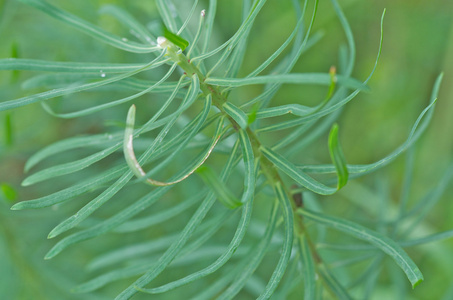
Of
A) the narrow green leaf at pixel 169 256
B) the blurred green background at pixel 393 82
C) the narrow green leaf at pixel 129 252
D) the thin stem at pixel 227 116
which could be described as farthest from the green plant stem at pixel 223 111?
the blurred green background at pixel 393 82

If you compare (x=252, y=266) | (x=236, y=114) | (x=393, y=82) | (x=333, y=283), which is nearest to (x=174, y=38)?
(x=236, y=114)

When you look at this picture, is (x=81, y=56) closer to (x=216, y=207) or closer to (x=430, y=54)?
(x=216, y=207)

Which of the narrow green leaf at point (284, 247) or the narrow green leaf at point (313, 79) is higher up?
the narrow green leaf at point (313, 79)

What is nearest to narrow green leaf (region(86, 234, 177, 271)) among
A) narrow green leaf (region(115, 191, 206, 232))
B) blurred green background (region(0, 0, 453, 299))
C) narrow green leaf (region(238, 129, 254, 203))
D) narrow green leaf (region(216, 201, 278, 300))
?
narrow green leaf (region(115, 191, 206, 232))

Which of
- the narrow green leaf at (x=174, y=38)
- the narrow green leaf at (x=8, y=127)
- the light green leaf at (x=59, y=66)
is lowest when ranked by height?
the narrow green leaf at (x=174, y=38)

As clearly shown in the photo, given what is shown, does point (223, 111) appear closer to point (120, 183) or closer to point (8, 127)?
point (120, 183)

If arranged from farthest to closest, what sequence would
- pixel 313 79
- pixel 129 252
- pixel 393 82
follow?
pixel 393 82
pixel 129 252
pixel 313 79

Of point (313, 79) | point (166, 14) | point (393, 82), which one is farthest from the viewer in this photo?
point (393, 82)

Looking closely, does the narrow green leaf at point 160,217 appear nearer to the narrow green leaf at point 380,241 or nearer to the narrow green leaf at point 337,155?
the narrow green leaf at point 380,241
